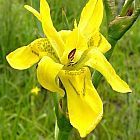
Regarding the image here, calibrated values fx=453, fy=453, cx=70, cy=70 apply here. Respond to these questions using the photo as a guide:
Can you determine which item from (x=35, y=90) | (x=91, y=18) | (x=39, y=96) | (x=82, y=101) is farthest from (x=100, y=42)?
(x=39, y=96)

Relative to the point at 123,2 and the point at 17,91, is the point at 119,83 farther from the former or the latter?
the point at 17,91

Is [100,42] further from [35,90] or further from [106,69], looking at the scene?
[35,90]

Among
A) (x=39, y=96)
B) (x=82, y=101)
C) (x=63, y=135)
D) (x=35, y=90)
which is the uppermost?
(x=82, y=101)

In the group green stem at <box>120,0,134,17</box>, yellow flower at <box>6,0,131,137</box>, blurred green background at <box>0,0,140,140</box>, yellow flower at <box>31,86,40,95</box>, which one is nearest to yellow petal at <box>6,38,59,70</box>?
yellow flower at <box>6,0,131,137</box>

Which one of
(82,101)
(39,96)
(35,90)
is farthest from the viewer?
(39,96)

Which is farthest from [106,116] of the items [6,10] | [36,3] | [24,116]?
[36,3]

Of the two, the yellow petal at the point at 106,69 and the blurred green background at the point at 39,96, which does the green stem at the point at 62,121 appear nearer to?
the yellow petal at the point at 106,69

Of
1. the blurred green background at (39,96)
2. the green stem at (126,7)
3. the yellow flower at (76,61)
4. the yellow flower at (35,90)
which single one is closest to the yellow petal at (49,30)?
the yellow flower at (76,61)
